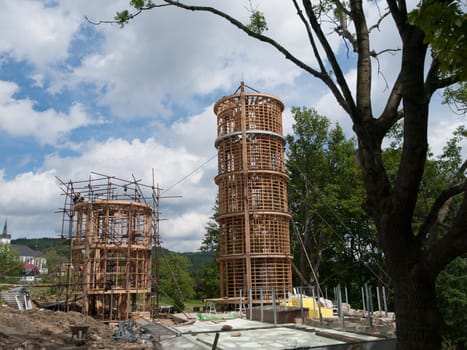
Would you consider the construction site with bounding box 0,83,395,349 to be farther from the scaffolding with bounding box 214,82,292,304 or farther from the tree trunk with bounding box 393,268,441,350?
the tree trunk with bounding box 393,268,441,350

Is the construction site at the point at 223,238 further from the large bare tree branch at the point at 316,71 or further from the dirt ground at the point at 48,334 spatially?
the large bare tree branch at the point at 316,71

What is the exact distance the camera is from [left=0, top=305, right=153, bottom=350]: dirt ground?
12.4 meters

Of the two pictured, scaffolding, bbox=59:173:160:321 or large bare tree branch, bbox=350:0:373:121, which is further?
scaffolding, bbox=59:173:160:321

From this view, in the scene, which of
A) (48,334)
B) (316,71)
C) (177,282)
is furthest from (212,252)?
(316,71)

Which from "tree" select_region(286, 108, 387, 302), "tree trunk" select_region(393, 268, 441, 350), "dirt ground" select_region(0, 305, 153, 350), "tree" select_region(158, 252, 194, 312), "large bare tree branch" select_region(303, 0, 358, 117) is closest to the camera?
"tree trunk" select_region(393, 268, 441, 350)

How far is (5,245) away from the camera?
58.9 meters

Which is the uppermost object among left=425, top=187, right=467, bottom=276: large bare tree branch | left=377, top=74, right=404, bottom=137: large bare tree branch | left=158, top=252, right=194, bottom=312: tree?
left=377, top=74, right=404, bottom=137: large bare tree branch

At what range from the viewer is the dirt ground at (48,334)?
12.4m

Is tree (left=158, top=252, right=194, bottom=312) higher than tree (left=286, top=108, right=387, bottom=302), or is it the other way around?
tree (left=286, top=108, right=387, bottom=302)

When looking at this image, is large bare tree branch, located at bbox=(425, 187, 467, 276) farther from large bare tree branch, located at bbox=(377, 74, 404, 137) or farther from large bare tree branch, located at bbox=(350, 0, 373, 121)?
large bare tree branch, located at bbox=(350, 0, 373, 121)

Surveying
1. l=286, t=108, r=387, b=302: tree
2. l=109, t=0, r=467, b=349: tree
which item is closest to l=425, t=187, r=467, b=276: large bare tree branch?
l=109, t=0, r=467, b=349: tree

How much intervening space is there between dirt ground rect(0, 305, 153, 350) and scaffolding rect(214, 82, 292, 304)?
775 cm

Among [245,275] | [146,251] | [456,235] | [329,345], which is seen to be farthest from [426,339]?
[146,251]

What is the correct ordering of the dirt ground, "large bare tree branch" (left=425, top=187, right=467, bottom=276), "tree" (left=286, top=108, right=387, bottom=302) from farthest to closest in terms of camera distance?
"tree" (left=286, top=108, right=387, bottom=302) → the dirt ground → "large bare tree branch" (left=425, top=187, right=467, bottom=276)
